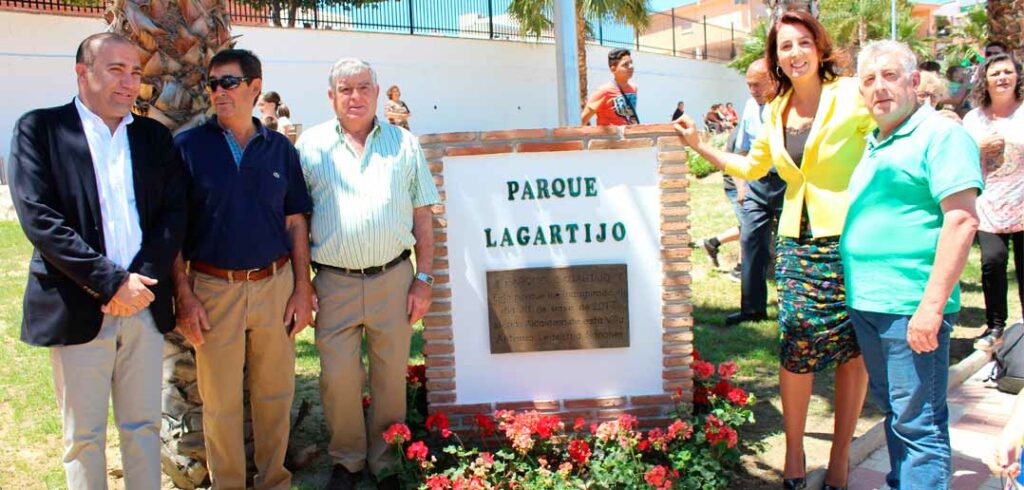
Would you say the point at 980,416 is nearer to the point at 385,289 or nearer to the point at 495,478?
the point at 495,478

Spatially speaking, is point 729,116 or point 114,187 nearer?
point 114,187

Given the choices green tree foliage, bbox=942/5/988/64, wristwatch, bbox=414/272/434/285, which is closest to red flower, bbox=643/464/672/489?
wristwatch, bbox=414/272/434/285

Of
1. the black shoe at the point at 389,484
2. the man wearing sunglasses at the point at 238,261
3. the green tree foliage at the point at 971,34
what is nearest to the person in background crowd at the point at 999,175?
the black shoe at the point at 389,484

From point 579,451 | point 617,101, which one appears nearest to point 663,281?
point 579,451

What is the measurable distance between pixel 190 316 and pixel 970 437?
3799 mm

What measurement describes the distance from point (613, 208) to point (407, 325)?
3.66ft

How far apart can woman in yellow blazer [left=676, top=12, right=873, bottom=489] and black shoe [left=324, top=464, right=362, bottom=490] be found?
6.40 feet

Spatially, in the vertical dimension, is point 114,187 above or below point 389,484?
above

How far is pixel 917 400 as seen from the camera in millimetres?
2939

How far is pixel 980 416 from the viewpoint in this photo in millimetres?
4551

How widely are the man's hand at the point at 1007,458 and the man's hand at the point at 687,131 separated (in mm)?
1954

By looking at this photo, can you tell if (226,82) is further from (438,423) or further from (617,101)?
(617,101)

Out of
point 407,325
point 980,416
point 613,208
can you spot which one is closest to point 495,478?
point 407,325

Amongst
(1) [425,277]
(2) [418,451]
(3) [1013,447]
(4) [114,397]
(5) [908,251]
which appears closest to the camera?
(3) [1013,447]
